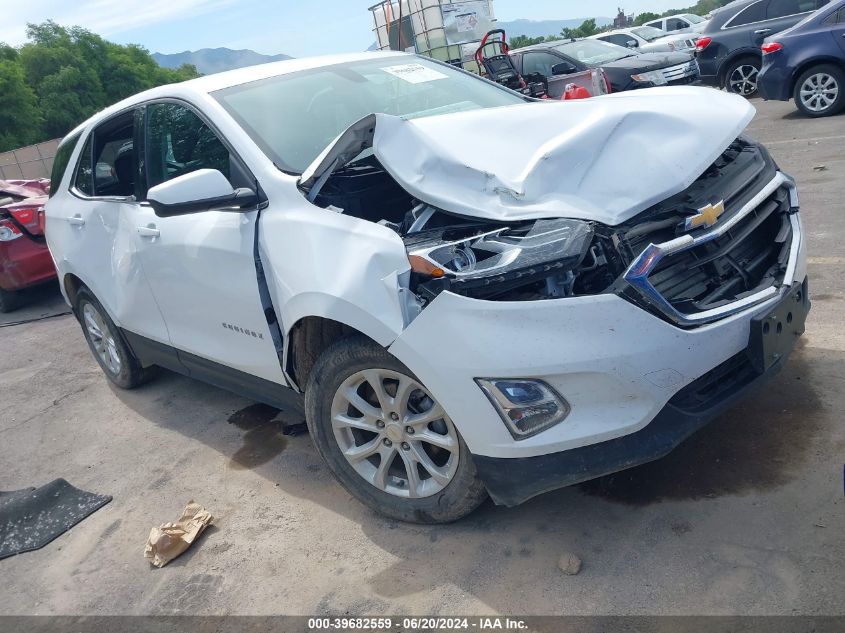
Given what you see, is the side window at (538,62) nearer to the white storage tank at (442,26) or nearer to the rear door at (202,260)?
the white storage tank at (442,26)

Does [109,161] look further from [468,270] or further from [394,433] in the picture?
[468,270]

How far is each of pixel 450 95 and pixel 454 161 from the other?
1.36m

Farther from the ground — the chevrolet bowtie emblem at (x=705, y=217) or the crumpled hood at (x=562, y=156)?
the crumpled hood at (x=562, y=156)

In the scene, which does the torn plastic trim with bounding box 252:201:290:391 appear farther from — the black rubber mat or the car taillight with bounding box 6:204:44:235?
the car taillight with bounding box 6:204:44:235

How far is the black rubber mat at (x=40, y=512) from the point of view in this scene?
357cm

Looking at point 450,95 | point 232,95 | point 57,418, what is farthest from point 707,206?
point 57,418

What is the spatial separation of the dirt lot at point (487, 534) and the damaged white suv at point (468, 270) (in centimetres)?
24

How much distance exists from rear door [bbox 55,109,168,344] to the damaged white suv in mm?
221

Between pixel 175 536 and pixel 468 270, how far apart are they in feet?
5.85

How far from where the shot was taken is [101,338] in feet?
16.9

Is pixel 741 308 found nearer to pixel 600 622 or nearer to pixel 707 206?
pixel 707 206

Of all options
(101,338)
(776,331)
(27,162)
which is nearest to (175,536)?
(101,338)

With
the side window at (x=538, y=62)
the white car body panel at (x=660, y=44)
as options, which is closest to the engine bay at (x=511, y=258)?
the side window at (x=538, y=62)

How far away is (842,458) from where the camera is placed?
2809mm
